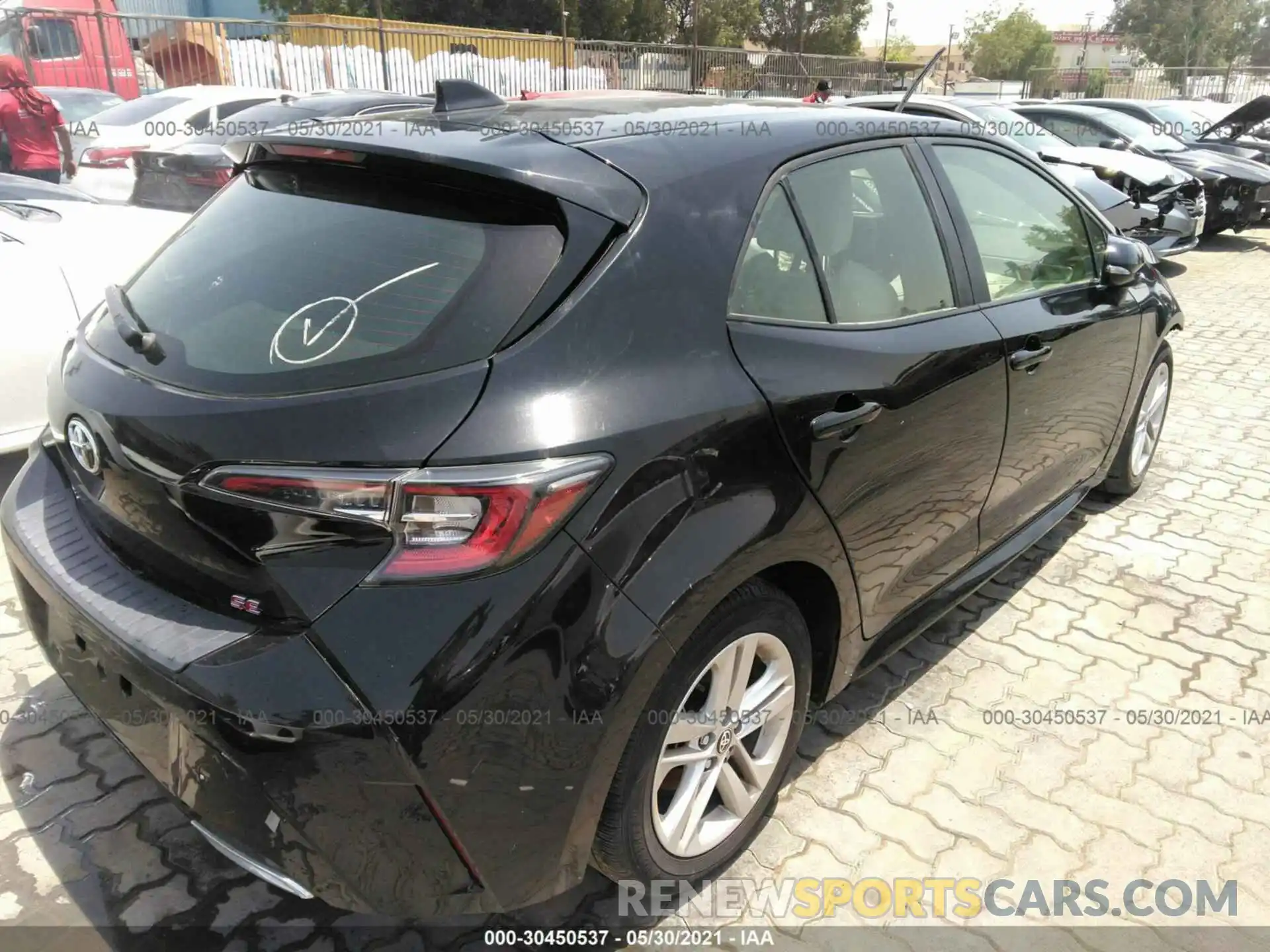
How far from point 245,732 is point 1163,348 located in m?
4.09

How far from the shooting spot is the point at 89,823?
2.37m

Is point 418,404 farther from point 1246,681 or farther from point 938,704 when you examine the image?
point 1246,681

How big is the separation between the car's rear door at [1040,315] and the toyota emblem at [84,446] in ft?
7.63

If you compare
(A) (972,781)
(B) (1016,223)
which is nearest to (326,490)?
(A) (972,781)

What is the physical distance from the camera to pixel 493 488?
1.61 metres

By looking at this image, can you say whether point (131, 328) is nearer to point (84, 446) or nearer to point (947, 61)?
point (84, 446)

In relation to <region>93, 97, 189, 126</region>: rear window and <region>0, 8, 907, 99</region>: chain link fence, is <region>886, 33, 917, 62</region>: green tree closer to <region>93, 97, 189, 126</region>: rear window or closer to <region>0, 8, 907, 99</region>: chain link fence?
<region>0, 8, 907, 99</region>: chain link fence

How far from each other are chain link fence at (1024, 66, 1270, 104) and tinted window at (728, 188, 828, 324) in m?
33.4

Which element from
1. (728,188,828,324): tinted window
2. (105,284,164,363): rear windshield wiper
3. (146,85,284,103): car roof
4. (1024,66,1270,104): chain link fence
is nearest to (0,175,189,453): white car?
(105,284,164,363): rear windshield wiper

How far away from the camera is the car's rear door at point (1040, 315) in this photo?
2.90 m

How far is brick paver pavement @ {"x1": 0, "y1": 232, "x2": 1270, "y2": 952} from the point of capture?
220 cm

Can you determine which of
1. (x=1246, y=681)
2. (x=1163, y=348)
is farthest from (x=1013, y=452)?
(x=1163, y=348)

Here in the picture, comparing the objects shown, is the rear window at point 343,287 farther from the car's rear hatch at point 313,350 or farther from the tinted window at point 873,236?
the tinted window at point 873,236

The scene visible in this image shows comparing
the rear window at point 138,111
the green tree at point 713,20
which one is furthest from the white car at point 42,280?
the green tree at point 713,20
